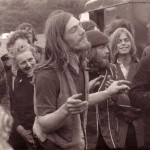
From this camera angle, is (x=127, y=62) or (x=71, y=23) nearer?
(x=71, y=23)

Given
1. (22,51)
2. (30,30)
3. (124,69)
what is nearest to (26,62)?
(22,51)

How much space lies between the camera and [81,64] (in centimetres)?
104

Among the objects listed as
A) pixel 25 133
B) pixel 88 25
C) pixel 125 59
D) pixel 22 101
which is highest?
pixel 88 25

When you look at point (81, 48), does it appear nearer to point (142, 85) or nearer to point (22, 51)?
point (142, 85)

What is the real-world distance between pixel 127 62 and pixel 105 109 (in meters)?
0.19

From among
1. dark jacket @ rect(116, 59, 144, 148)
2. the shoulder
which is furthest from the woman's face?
the shoulder

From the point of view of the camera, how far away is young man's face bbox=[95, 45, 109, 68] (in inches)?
49.5

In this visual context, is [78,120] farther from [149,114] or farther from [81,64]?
[149,114]

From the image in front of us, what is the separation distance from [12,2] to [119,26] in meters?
0.39

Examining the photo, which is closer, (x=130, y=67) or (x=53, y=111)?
(x=53, y=111)

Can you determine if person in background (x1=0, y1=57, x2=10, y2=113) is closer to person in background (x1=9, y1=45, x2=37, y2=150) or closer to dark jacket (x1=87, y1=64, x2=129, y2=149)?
person in background (x1=9, y1=45, x2=37, y2=150)

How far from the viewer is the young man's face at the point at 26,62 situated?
1.31 m

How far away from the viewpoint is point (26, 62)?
1.32m

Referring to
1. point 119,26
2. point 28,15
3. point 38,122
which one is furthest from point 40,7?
point 38,122
